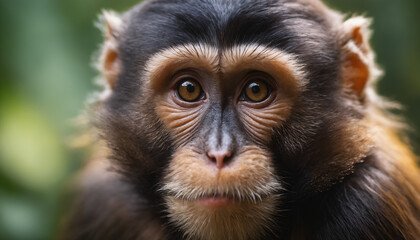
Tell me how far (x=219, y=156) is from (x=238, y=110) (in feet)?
1.89

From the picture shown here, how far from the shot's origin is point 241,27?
14.2ft

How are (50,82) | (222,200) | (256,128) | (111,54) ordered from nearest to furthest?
1. (222,200)
2. (256,128)
3. (111,54)
4. (50,82)

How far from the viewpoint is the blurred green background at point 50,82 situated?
6.57m

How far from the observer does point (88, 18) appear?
24.8 ft

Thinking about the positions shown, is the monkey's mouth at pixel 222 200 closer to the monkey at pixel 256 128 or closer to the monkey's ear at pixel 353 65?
the monkey at pixel 256 128

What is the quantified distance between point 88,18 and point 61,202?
90.8 inches

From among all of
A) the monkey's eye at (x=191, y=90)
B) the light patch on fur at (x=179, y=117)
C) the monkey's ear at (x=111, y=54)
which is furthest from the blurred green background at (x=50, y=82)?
the monkey's eye at (x=191, y=90)

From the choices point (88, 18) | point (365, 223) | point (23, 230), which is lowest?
point (365, 223)

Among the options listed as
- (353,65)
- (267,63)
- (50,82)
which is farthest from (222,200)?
(50,82)

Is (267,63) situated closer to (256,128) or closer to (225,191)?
(256,128)

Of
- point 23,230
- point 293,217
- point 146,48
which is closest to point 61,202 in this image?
point 23,230

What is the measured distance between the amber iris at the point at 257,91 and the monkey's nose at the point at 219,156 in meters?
0.64

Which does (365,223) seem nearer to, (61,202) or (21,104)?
(61,202)

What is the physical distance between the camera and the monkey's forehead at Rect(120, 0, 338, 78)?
170 inches
